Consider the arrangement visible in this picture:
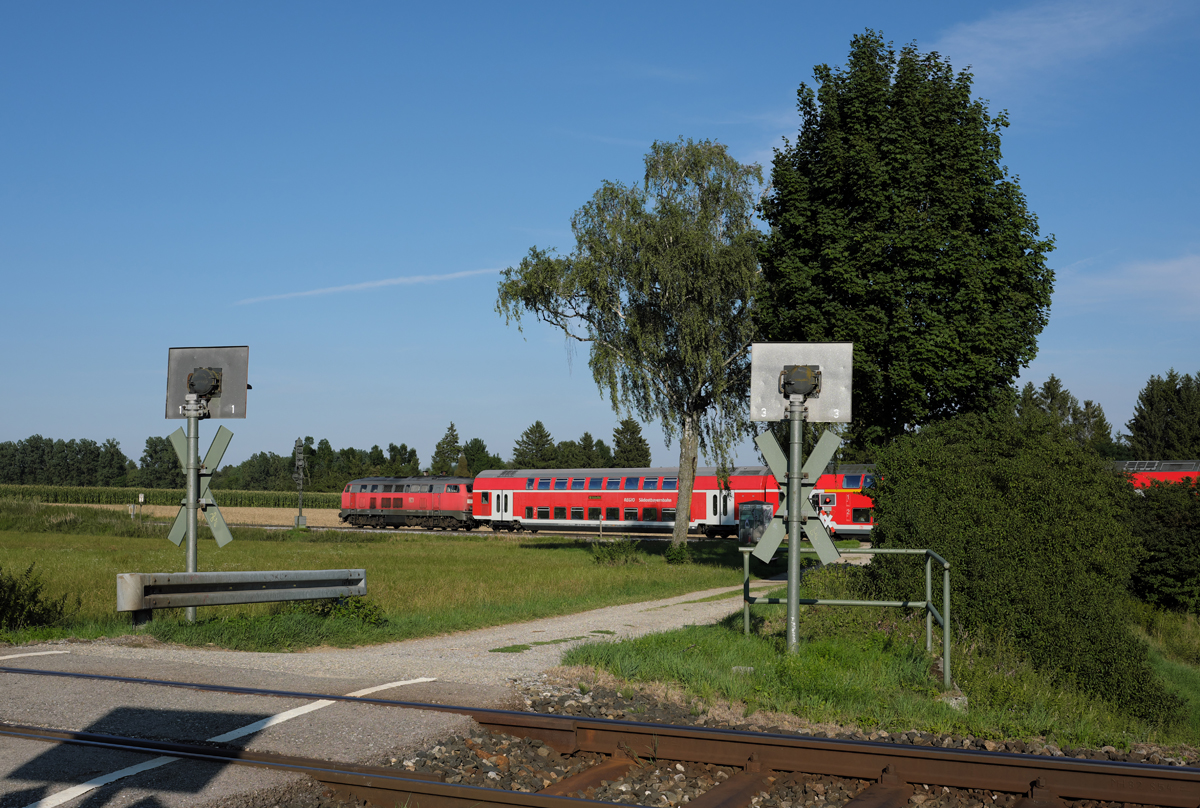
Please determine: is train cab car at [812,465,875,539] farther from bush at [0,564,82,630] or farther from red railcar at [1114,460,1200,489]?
bush at [0,564,82,630]

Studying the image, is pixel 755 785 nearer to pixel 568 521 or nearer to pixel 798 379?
pixel 798 379

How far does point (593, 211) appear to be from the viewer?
112 ft

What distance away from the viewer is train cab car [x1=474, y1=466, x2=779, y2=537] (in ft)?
161

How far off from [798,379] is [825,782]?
17.0 ft

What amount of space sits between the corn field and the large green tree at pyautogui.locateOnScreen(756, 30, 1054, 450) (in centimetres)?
7732

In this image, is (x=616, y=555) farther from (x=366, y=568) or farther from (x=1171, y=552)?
(x=1171, y=552)

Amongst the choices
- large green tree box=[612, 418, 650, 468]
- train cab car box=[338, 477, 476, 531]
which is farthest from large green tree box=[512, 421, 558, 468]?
train cab car box=[338, 477, 476, 531]

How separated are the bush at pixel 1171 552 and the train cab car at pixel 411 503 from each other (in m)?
39.5

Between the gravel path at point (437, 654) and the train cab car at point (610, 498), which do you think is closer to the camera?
the gravel path at point (437, 654)

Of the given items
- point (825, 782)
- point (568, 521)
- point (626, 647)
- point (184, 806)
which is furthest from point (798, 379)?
point (568, 521)

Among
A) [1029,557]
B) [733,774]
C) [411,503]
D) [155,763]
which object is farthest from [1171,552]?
[411,503]

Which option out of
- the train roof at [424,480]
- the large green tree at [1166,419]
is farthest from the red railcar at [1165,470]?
the large green tree at [1166,419]

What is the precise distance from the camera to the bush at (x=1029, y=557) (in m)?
12.8

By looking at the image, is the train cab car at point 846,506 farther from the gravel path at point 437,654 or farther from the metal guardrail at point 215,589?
the metal guardrail at point 215,589
